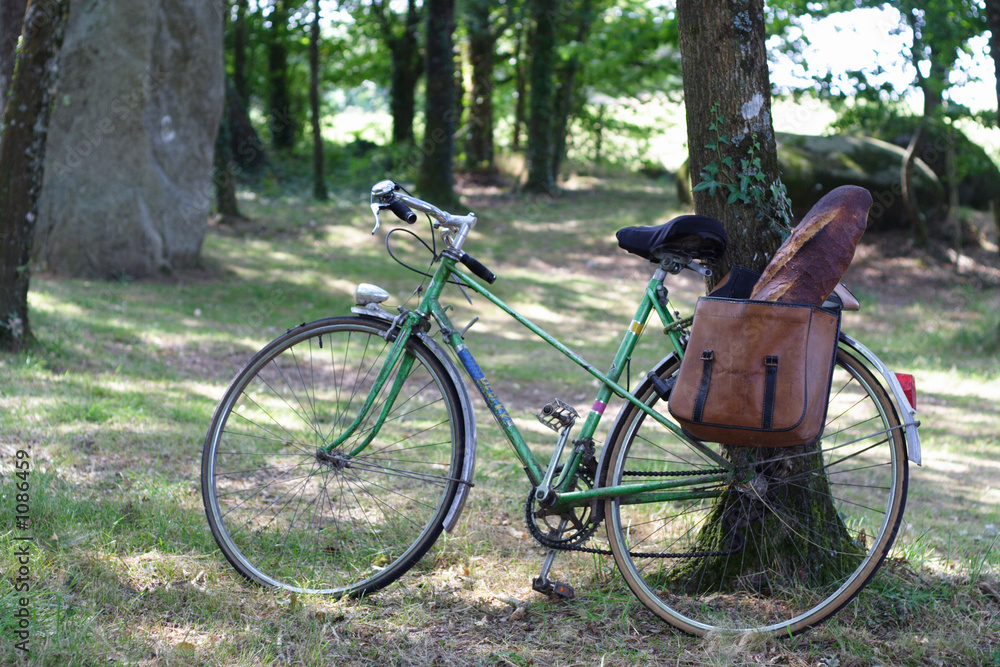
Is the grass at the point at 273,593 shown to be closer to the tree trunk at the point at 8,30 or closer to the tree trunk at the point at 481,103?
the tree trunk at the point at 8,30

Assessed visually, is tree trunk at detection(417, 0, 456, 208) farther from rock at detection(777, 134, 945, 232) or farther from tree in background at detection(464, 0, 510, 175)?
rock at detection(777, 134, 945, 232)

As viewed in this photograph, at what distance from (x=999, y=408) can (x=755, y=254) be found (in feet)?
16.2

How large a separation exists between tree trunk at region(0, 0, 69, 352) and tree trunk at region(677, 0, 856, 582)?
167 inches

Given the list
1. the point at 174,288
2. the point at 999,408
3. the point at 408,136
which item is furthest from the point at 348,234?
the point at 999,408

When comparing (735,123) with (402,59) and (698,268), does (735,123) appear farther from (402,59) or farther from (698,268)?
(402,59)

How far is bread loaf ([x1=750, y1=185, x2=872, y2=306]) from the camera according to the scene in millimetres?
2334

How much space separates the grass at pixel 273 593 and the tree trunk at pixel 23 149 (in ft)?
1.23

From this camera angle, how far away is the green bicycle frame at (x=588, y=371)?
2576 mm

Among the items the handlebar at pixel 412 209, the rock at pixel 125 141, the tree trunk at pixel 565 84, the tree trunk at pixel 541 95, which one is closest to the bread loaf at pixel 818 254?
the handlebar at pixel 412 209

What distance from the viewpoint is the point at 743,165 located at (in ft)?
8.96

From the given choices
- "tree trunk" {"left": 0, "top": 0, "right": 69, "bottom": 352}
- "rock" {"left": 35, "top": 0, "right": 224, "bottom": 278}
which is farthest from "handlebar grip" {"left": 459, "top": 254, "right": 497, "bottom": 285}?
"rock" {"left": 35, "top": 0, "right": 224, "bottom": 278}

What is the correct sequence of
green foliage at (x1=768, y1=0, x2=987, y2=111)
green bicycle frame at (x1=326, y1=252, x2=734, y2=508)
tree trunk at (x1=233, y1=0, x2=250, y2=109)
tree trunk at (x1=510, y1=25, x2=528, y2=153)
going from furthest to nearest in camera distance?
1. tree trunk at (x1=510, y1=25, x2=528, y2=153)
2. tree trunk at (x1=233, y1=0, x2=250, y2=109)
3. green foliage at (x1=768, y1=0, x2=987, y2=111)
4. green bicycle frame at (x1=326, y1=252, x2=734, y2=508)

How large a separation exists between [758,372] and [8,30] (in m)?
8.09

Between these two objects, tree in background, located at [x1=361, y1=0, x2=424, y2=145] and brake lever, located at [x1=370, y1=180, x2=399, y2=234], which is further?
tree in background, located at [x1=361, y1=0, x2=424, y2=145]
